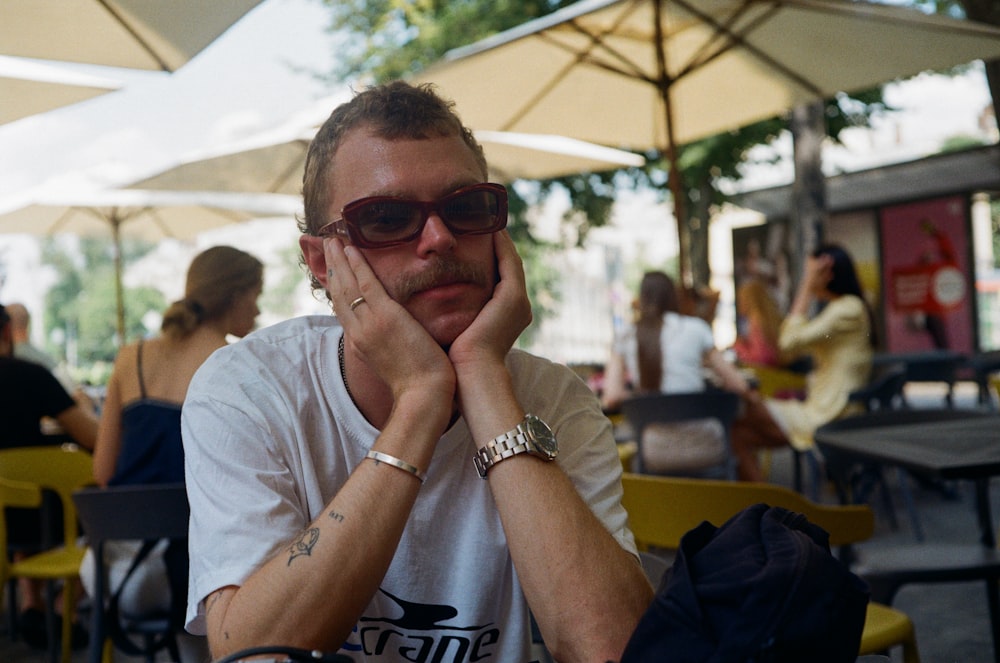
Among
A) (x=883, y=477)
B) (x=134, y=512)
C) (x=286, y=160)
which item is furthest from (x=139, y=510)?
(x=286, y=160)

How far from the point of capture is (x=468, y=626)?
152 centimetres

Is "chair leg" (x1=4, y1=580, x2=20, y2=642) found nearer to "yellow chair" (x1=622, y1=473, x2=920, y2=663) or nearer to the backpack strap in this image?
the backpack strap

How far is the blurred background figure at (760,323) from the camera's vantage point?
8.16 meters

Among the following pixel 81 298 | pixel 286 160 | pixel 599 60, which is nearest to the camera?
pixel 599 60

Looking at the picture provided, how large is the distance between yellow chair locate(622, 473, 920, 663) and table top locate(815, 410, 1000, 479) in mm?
Result: 254

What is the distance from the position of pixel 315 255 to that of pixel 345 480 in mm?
463

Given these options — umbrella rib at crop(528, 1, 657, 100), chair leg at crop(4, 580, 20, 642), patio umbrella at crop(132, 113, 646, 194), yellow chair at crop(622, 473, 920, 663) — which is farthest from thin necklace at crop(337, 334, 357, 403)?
patio umbrella at crop(132, 113, 646, 194)

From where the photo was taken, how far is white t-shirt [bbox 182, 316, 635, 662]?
142 cm

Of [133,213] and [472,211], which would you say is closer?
[472,211]

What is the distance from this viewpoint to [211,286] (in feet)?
12.0

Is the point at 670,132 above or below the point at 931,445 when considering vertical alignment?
above

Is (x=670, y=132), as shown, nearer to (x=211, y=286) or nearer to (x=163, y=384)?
(x=211, y=286)

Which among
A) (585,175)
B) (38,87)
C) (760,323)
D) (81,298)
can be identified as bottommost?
(760,323)

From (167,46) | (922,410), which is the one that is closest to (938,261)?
(922,410)
